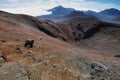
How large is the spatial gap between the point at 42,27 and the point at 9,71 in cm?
7382

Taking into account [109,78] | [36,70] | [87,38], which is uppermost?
[36,70]

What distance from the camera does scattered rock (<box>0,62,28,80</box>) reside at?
20.1 m

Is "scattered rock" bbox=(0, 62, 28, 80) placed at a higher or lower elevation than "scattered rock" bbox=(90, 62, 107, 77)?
higher

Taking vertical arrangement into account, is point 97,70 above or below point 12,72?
below

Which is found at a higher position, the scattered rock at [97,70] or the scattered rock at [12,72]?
the scattered rock at [12,72]

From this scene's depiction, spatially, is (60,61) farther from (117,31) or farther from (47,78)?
(117,31)

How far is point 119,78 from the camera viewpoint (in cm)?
2842

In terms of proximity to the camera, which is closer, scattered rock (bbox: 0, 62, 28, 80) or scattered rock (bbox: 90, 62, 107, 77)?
scattered rock (bbox: 0, 62, 28, 80)

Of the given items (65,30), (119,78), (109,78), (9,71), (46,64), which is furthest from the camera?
(65,30)

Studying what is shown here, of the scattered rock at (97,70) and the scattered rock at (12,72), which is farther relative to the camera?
the scattered rock at (97,70)

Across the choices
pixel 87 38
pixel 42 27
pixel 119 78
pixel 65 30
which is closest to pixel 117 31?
pixel 87 38

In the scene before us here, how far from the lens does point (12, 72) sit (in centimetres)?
2073

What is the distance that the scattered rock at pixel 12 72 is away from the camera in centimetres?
2011

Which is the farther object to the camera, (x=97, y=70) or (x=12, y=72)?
(x=97, y=70)
